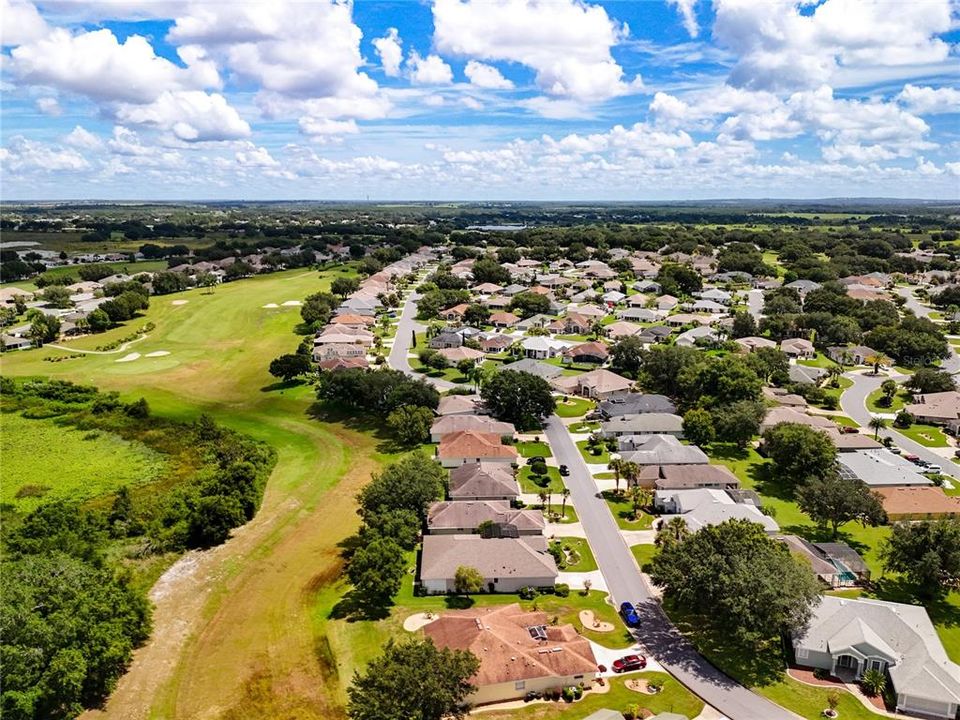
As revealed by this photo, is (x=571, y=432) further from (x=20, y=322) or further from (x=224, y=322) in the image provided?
(x=20, y=322)

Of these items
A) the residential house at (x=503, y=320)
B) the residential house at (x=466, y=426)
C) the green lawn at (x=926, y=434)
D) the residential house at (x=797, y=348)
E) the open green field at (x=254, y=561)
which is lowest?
the open green field at (x=254, y=561)

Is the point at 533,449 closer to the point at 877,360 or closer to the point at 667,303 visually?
the point at 877,360

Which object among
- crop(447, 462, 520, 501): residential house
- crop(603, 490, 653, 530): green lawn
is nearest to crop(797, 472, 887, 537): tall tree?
crop(603, 490, 653, 530): green lawn

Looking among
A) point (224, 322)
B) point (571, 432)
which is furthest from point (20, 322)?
point (571, 432)

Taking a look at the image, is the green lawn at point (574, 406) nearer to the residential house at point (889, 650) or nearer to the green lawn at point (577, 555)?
the green lawn at point (577, 555)

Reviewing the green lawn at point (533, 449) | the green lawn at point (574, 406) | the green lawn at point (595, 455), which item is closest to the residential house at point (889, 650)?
the green lawn at point (595, 455)
